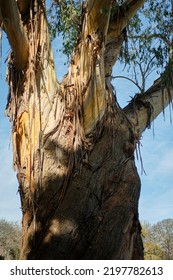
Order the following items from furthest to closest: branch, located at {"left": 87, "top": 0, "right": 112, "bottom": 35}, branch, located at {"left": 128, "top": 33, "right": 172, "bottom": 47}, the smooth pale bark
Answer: branch, located at {"left": 128, "top": 33, "right": 172, "bottom": 47}, the smooth pale bark, branch, located at {"left": 87, "top": 0, "right": 112, "bottom": 35}

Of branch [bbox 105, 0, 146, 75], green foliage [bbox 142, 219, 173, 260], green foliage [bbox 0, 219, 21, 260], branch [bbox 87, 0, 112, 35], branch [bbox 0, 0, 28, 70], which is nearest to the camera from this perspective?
branch [bbox 0, 0, 28, 70]

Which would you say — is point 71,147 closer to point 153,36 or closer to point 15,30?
point 15,30

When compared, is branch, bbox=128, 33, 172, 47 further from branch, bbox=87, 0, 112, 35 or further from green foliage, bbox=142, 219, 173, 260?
green foliage, bbox=142, 219, 173, 260

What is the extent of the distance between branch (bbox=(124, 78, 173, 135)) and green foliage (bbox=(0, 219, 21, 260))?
11984mm

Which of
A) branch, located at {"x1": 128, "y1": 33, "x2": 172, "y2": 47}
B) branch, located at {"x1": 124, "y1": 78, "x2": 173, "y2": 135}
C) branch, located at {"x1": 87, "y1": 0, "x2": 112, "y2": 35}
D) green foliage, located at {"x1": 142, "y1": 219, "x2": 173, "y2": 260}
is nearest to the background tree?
branch, located at {"x1": 87, "y1": 0, "x2": 112, "y2": 35}

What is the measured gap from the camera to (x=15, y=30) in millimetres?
3816

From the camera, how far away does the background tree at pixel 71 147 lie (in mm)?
3662

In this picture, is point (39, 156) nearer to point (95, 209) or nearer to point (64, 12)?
point (95, 209)

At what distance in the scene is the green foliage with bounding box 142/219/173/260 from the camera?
15969 mm

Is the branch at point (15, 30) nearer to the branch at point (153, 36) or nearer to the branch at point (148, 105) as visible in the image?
the branch at point (148, 105)

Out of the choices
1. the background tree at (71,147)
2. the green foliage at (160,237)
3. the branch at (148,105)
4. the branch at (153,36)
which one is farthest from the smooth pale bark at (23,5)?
the green foliage at (160,237)

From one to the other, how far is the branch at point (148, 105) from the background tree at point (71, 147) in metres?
0.33

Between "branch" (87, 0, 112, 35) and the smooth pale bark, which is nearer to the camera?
"branch" (87, 0, 112, 35)

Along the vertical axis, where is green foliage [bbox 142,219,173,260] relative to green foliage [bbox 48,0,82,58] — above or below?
below
